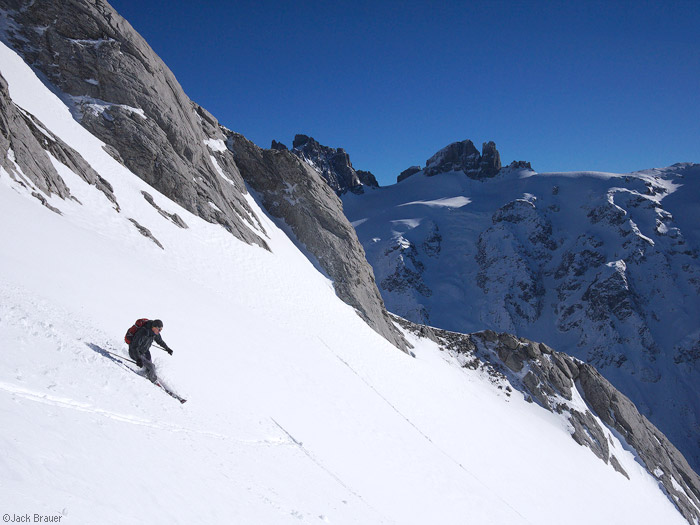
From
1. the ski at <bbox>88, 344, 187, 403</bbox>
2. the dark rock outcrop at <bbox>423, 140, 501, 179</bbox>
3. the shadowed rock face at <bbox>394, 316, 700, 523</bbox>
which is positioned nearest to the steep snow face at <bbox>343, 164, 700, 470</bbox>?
the dark rock outcrop at <bbox>423, 140, 501, 179</bbox>

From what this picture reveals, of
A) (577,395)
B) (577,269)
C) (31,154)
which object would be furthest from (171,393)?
(577,269)

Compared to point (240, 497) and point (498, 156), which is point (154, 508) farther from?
point (498, 156)

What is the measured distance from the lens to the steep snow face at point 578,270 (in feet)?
357

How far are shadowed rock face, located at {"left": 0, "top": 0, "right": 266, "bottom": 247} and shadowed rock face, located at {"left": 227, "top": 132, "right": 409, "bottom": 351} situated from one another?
810 cm

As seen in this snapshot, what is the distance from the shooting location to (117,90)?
27328mm

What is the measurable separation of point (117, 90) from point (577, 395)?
43068mm

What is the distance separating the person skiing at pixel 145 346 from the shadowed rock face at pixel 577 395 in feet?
106

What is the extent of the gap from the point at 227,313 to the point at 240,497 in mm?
11639

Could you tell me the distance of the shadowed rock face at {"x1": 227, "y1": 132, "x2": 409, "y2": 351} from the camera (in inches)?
1430

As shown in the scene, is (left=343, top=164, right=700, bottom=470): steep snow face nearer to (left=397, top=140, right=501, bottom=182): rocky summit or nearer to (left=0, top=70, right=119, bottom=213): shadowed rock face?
(left=397, top=140, right=501, bottom=182): rocky summit

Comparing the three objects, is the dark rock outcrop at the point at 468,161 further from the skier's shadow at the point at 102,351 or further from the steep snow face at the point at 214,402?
the skier's shadow at the point at 102,351

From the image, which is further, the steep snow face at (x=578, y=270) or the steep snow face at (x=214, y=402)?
the steep snow face at (x=578, y=270)

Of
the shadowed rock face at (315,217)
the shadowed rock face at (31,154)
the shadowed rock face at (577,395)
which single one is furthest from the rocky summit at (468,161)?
the shadowed rock face at (31,154)

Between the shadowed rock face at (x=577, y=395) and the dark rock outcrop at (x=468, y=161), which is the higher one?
the dark rock outcrop at (x=468, y=161)
